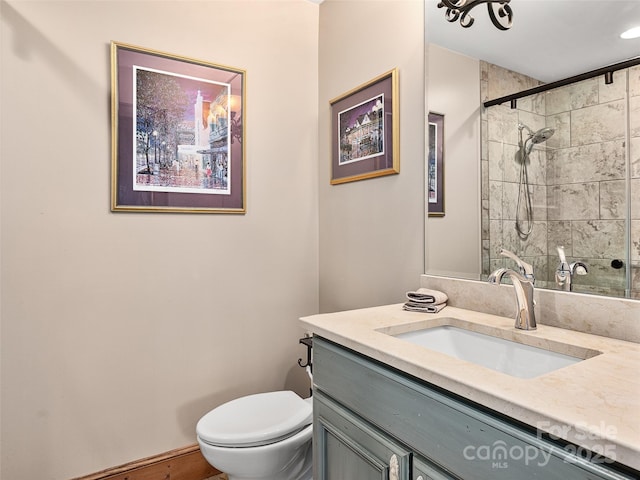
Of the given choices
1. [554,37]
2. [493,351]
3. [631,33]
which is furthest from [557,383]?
[554,37]

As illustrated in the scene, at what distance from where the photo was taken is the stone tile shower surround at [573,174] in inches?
40.0

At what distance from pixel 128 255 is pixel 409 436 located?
4.69ft

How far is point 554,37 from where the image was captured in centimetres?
118

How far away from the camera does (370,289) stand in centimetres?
188

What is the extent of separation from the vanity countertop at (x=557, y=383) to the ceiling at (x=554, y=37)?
29.8 inches

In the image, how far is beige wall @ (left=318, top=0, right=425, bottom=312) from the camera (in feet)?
5.35

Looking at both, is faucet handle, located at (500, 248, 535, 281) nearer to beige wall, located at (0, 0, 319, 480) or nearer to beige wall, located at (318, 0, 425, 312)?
beige wall, located at (318, 0, 425, 312)

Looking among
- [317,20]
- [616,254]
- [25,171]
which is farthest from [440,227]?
[25,171]

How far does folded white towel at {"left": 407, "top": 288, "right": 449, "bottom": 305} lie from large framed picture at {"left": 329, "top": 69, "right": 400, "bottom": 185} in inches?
22.0

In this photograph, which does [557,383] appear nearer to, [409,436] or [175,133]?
[409,436]

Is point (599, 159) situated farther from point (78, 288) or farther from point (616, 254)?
point (78, 288)

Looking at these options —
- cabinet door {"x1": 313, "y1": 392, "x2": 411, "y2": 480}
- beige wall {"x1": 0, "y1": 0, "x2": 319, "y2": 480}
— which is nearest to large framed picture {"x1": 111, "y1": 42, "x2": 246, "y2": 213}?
beige wall {"x1": 0, "y1": 0, "x2": 319, "y2": 480}

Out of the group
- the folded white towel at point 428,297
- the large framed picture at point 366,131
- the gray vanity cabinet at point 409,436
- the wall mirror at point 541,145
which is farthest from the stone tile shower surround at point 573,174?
the gray vanity cabinet at point 409,436

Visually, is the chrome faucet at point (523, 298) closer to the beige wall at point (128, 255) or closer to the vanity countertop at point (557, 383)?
the vanity countertop at point (557, 383)
